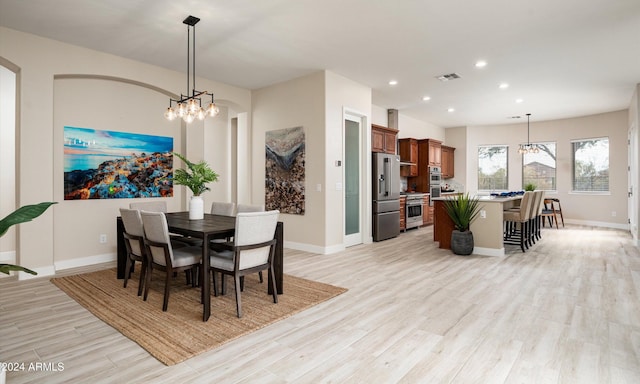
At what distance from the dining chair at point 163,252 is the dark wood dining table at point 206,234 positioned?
19 centimetres

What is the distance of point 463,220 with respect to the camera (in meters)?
5.32

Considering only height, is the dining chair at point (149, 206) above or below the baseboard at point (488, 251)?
above

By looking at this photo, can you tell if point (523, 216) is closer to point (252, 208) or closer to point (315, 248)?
point (315, 248)

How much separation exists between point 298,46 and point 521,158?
26.8 feet

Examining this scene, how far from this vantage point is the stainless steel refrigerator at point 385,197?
6.48m

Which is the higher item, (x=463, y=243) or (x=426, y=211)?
(x=426, y=211)

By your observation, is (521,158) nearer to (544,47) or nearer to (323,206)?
(544,47)

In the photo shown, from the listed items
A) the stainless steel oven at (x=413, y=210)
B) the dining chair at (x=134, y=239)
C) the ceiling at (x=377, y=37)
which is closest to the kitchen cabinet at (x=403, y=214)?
the stainless steel oven at (x=413, y=210)

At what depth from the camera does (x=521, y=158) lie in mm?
9844

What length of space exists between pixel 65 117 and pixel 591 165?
1128 cm

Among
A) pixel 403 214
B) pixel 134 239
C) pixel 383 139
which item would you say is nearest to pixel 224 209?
pixel 134 239

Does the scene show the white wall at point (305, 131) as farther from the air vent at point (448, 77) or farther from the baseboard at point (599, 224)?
the baseboard at point (599, 224)

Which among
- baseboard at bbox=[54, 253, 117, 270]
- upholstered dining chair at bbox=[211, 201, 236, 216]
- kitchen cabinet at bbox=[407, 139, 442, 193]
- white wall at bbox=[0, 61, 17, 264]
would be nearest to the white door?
upholstered dining chair at bbox=[211, 201, 236, 216]

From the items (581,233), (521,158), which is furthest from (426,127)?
(581,233)
